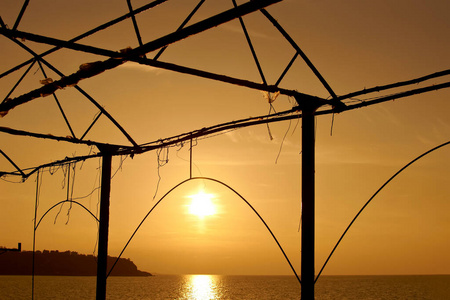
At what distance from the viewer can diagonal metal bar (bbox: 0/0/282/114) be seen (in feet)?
17.7

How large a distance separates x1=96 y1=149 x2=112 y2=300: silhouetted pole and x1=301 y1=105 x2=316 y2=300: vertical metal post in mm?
6228

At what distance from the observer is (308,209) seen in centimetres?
792

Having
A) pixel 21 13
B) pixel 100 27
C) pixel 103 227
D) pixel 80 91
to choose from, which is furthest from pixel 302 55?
pixel 103 227

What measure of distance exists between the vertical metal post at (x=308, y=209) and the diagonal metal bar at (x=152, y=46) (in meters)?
2.95

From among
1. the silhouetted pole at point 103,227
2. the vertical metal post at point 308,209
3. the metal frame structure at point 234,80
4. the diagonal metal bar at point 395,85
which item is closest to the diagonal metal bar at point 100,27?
the metal frame structure at point 234,80

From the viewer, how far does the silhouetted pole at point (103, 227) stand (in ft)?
40.8

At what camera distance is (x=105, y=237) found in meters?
12.6

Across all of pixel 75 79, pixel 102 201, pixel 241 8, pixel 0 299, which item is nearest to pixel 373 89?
pixel 241 8

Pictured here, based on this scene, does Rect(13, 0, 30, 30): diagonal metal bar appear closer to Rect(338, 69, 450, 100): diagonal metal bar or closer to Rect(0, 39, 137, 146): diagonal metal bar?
Rect(0, 39, 137, 146): diagonal metal bar

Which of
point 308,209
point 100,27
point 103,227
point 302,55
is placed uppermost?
point 100,27

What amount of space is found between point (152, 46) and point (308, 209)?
352 cm

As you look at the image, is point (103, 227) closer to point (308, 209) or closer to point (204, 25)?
point (308, 209)

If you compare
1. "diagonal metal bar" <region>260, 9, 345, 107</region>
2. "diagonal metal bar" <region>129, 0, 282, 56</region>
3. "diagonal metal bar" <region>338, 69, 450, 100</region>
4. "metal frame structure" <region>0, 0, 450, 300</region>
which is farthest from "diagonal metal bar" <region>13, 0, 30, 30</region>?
"diagonal metal bar" <region>338, 69, 450, 100</region>

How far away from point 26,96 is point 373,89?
A: 5894mm
